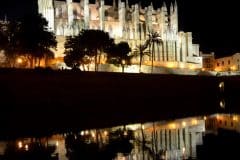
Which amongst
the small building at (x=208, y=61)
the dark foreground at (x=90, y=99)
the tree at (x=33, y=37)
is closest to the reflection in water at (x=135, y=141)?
the dark foreground at (x=90, y=99)

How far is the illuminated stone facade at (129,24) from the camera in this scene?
93.9m

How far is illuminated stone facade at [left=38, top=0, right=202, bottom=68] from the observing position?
93938 millimetres

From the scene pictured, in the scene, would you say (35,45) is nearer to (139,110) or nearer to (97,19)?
(139,110)

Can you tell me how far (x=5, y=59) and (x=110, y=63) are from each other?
60.2ft

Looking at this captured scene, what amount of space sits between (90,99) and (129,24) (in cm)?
6194

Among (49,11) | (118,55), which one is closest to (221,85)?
(118,55)

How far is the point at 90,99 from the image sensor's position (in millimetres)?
44188

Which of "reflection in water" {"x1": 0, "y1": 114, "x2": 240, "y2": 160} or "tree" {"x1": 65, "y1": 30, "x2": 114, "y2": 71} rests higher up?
"tree" {"x1": 65, "y1": 30, "x2": 114, "y2": 71}

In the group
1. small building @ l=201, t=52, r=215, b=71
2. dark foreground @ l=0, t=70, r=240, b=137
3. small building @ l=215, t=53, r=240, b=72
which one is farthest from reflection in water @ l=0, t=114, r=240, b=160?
small building @ l=201, t=52, r=215, b=71

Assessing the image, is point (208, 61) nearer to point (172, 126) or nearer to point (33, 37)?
point (33, 37)

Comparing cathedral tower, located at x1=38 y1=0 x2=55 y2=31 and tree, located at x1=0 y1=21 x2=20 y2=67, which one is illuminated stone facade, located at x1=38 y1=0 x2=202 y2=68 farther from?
tree, located at x1=0 y1=21 x2=20 y2=67

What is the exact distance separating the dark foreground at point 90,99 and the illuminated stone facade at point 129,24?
4140 cm

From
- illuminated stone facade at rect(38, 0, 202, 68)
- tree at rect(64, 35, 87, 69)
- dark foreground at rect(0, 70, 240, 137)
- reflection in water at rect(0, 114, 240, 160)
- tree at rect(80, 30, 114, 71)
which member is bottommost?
reflection in water at rect(0, 114, 240, 160)

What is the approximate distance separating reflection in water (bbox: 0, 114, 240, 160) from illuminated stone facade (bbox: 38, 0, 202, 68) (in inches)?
2528
